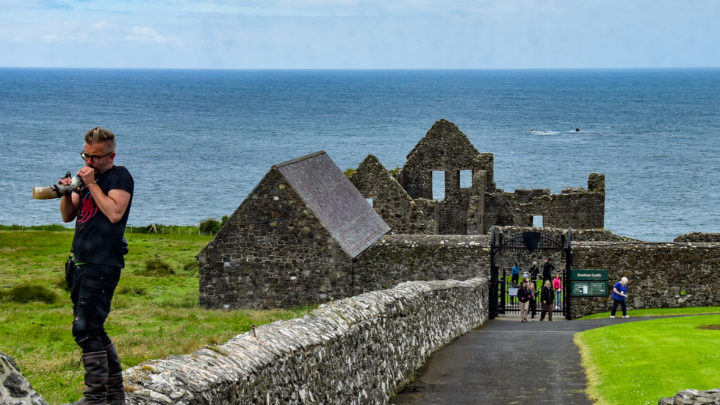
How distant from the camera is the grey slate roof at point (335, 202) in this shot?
33.5m

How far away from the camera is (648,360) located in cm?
1856

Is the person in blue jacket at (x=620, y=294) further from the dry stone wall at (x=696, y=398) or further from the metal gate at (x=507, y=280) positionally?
the dry stone wall at (x=696, y=398)

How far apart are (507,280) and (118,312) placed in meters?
14.8

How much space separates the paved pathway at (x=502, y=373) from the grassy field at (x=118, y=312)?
165 inches

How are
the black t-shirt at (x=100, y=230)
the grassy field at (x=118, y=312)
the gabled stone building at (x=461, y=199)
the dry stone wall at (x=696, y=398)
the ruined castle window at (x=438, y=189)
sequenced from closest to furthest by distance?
the black t-shirt at (x=100, y=230) < the dry stone wall at (x=696, y=398) < the grassy field at (x=118, y=312) < the gabled stone building at (x=461, y=199) < the ruined castle window at (x=438, y=189)

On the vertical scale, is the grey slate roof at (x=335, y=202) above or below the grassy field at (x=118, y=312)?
above

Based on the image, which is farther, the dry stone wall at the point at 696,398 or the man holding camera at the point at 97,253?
the dry stone wall at the point at 696,398

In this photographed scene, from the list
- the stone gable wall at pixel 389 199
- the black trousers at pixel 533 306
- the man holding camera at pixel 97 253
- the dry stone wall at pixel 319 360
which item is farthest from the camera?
the stone gable wall at pixel 389 199

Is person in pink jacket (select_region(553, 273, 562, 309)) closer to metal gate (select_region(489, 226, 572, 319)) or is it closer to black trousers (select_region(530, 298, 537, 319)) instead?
metal gate (select_region(489, 226, 572, 319))

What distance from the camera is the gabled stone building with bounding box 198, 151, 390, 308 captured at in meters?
32.9

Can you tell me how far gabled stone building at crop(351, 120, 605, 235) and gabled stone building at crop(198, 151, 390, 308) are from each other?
27.4 feet

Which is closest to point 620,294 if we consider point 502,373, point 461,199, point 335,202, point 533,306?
point 533,306

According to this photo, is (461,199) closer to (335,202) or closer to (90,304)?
(335,202)

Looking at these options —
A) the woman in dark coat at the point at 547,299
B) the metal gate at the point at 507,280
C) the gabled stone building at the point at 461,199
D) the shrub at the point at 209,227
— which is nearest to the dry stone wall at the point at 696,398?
the metal gate at the point at 507,280
